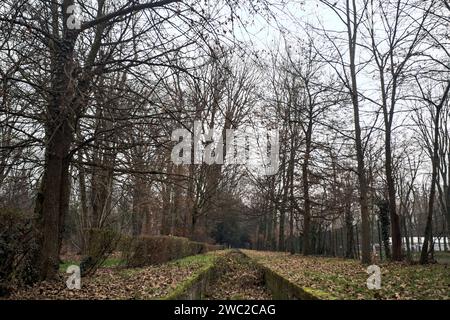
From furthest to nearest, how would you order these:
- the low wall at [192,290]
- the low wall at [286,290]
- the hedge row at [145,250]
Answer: the hedge row at [145,250] < the low wall at [192,290] < the low wall at [286,290]

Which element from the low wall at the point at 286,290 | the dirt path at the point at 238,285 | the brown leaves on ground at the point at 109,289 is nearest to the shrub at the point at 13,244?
the brown leaves on ground at the point at 109,289

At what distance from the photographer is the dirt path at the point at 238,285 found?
12328 mm

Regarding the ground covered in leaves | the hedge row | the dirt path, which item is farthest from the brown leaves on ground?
the hedge row

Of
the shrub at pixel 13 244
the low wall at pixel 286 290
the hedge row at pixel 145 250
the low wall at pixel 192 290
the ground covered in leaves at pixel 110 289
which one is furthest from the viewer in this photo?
the hedge row at pixel 145 250

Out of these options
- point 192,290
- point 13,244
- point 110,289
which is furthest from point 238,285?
point 13,244

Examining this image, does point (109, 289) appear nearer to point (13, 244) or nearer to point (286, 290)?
point (13, 244)

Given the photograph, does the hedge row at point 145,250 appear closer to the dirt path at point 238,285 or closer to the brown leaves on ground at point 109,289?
the dirt path at point 238,285

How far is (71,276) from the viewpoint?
8.40 meters

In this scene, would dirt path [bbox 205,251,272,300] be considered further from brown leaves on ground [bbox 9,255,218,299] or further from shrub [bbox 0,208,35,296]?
shrub [bbox 0,208,35,296]

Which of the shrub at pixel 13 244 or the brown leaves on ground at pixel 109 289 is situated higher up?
the shrub at pixel 13 244

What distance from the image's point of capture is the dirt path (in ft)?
40.4
